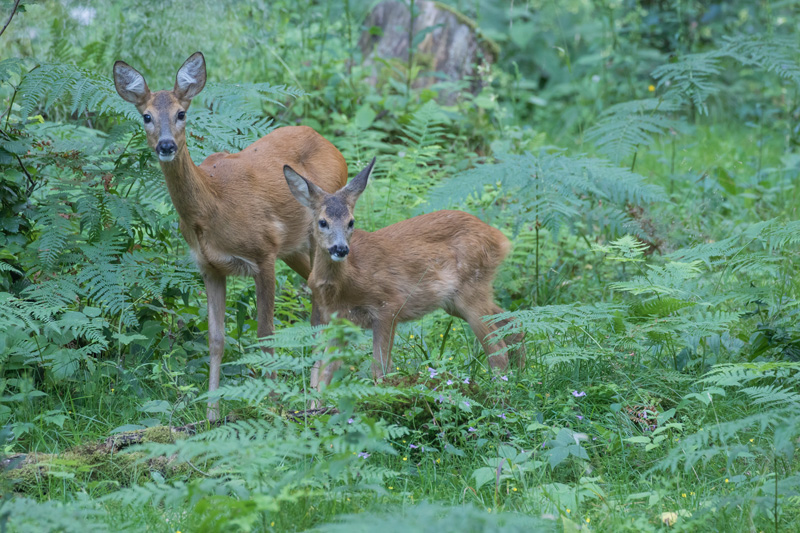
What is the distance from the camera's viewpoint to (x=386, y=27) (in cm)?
1027

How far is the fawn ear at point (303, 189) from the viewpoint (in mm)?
5039

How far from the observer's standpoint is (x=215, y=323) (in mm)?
5141

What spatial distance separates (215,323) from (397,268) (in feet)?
3.92

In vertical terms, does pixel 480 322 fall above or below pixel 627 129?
below

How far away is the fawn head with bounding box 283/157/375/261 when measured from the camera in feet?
15.8

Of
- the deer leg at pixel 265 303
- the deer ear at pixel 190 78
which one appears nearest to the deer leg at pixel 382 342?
the deer leg at pixel 265 303

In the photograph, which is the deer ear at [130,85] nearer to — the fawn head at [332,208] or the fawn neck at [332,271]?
the fawn head at [332,208]

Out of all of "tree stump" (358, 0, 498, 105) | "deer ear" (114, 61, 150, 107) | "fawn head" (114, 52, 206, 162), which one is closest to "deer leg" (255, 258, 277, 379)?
"fawn head" (114, 52, 206, 162)

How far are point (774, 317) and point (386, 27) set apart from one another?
687 centimetres

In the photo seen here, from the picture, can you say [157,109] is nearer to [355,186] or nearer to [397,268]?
[355,186]

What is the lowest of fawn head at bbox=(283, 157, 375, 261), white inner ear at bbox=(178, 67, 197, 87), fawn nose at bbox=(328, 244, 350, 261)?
fawn nose at bbox=(328, 244, 350, 261)

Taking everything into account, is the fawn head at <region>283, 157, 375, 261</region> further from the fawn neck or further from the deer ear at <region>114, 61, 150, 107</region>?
the deer ear at <region>114, 61, 150, 107</region>

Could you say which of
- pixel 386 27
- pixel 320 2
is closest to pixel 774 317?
pixel 386 27

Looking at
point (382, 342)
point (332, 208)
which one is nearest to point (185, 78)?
point (332, 208)
